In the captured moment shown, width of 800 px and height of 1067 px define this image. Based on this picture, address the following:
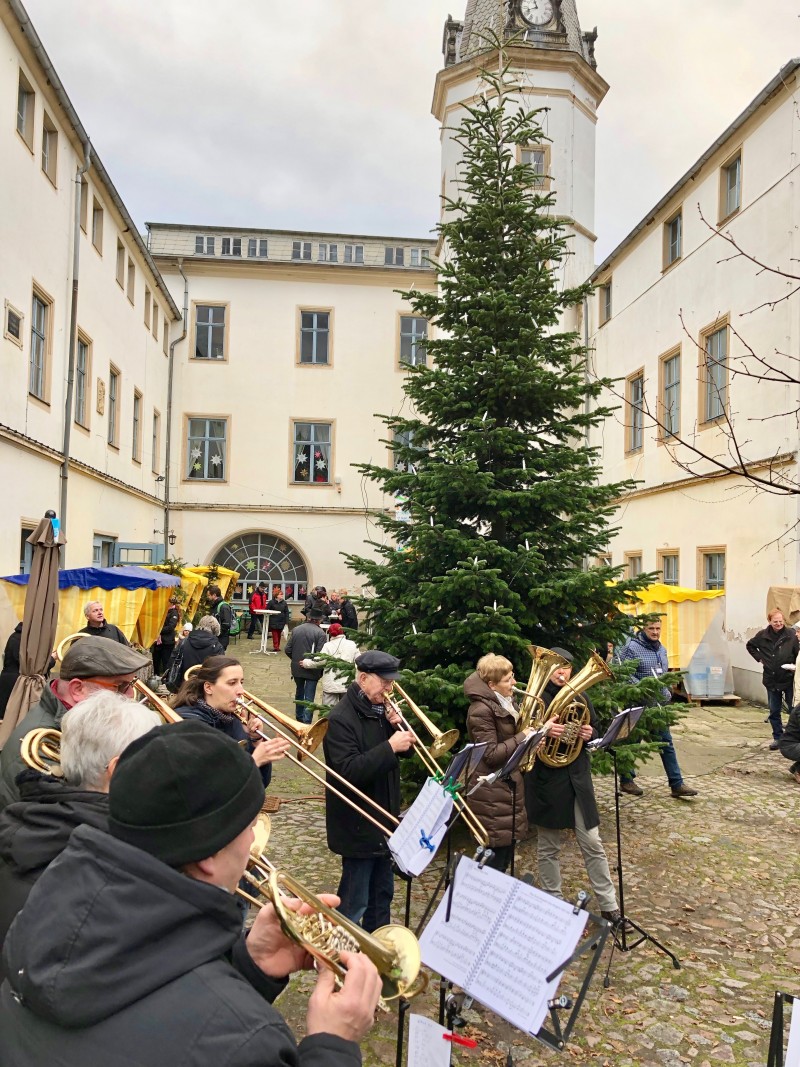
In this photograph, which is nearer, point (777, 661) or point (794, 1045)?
point (794, 1045)

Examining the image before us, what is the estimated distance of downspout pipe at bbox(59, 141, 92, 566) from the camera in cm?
1861

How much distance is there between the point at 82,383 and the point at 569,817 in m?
18.5

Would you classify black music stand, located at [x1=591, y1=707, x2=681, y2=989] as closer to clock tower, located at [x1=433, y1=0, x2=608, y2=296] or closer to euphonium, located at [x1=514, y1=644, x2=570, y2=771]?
euphonium, located at [x1=514, y1=644, x2=570, y2=771]

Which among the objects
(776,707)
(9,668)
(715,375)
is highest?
(715,375)

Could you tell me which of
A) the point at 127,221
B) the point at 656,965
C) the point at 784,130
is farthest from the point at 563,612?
the point at 127,221

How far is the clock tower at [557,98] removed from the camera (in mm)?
24609

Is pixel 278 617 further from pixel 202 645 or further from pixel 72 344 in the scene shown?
pixel 202 645

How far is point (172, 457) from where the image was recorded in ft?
105

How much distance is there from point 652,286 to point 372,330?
1313 cm

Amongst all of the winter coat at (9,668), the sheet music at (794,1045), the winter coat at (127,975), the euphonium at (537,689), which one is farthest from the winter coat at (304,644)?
the winter coat at (127,975)

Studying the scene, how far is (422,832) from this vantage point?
4129 mm

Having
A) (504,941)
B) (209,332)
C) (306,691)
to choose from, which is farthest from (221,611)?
(504,941)

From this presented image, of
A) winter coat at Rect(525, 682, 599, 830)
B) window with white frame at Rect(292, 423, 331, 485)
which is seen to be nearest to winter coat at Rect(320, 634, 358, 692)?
winter coat at Rect(525, 682, 599, 830)

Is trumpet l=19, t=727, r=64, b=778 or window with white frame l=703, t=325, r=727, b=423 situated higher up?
window with white frame l=703, t=325, r=727, b=423
